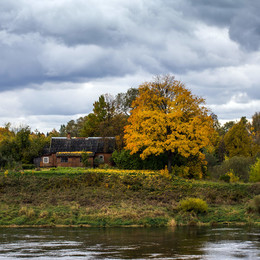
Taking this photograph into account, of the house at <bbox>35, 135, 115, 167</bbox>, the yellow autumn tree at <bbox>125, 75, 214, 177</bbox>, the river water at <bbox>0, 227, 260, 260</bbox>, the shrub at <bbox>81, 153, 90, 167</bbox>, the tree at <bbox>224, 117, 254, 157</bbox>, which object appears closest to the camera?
the river water at <bbox>0, 227, 260, 260</bbox>

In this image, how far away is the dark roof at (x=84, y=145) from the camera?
6862 centimetres

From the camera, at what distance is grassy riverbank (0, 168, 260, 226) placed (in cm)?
3497

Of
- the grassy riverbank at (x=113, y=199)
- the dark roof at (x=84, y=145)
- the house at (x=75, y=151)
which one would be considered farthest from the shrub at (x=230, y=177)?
the dark roof at (x=84, y=145)

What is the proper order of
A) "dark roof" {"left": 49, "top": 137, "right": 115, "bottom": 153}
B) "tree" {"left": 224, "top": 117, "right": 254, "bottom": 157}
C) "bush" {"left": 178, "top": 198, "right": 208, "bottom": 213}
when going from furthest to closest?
1. "tree" {"left": 224, "top": 117, "right": 254, "bottom": 157}
2. "dark roof" {"left": 49, "top": 137, "right": 115, "bottom": 153}
3. "bush" {"left": 178, "top": 198, "right": 208, "bottom": 213}

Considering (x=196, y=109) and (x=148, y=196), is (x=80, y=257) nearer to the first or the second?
(x=148, y=196)

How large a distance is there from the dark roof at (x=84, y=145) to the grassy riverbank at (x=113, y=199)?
752 inches

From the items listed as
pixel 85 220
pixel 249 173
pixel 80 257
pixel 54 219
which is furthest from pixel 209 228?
pixel 249 173

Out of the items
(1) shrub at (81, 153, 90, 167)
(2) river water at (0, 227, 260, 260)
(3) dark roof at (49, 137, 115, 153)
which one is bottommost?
(2) river water at (0, 227, 260, 260)

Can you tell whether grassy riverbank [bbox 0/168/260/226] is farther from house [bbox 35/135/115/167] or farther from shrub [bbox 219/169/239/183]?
house [bbox 35/135/115/167]

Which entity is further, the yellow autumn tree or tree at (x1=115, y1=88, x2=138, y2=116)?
tree at (x1=115, y1=88, x2=138, y2=116)

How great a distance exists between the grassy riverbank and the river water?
327 cm

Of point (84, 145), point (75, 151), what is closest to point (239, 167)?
point (84, 145)

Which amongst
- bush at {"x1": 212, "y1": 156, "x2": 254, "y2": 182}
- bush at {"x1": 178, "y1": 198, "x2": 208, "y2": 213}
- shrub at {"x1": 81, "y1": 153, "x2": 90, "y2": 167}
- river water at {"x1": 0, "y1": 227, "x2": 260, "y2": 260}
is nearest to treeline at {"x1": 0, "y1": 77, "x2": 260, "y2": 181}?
bush at {"x1": 212, "y1": 156, "x2": 254, "y2": 182}

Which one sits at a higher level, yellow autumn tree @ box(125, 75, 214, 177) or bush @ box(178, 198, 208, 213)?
yellow autumn tree @ box(125, 75, 214, 177)
